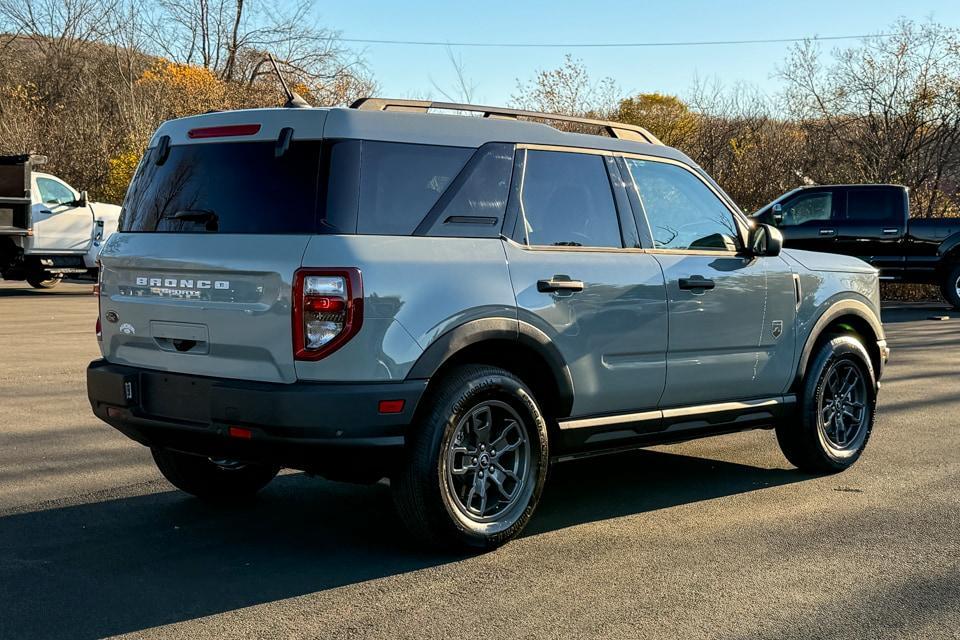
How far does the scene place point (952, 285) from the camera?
19719 millimetres

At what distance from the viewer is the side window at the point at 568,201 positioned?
552 cm

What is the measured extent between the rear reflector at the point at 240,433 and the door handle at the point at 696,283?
248 centimetres

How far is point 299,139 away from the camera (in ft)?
16.1

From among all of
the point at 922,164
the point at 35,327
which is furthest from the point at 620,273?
the point at 922,164

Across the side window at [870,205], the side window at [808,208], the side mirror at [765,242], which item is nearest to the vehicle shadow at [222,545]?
the side mirror at [765,242]

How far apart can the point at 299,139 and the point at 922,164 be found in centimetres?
2194

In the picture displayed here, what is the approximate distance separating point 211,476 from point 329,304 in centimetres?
184

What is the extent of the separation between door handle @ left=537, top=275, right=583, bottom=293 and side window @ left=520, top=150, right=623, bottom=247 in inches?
8.1

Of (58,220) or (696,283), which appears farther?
(58,220)

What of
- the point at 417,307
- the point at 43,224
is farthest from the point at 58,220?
the point at 417,307

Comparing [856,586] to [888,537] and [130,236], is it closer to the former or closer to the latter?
[888,537]

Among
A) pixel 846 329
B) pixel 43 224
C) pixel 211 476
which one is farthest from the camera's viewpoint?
pixel 43 224

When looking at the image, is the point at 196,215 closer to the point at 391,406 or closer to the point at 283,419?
the point at 283,419

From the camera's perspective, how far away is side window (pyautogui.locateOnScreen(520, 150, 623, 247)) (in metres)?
5.52
